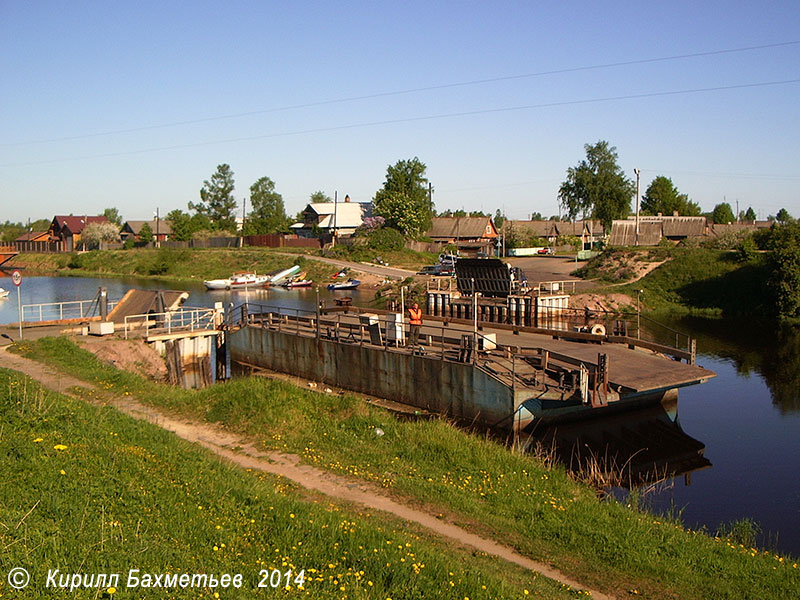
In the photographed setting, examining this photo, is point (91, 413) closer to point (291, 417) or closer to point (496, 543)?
point (291, 417)

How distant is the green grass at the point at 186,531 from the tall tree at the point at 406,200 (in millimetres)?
85776

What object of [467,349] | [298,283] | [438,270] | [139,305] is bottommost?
[298,283]

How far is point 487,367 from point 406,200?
7771 cm

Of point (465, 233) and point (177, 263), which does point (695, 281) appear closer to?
point (465, 233)

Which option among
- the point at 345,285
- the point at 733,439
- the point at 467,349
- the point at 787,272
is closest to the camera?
the point at 733,439

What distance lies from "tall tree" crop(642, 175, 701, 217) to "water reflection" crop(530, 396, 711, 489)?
107 meters

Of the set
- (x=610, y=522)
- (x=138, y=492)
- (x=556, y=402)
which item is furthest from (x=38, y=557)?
(x=556, y=402)

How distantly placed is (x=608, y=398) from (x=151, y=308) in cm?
2497

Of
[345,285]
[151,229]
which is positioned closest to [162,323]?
[345,285]

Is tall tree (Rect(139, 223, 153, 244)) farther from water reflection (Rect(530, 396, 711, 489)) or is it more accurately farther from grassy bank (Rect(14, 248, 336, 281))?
water reflection (Rect(530, 396, 711, 489))

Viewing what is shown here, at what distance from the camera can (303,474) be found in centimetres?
1634

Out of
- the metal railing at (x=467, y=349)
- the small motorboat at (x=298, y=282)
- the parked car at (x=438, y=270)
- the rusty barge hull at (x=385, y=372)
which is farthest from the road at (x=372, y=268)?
the metal railing at (x=467, y=349)

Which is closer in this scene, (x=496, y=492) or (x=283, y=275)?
(x=496, y=492)

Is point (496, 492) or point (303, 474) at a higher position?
point (303, 474)
